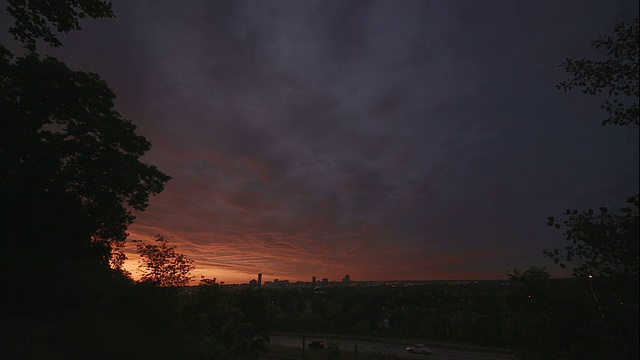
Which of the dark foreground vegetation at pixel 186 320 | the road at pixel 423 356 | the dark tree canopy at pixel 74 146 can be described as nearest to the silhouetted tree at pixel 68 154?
the dark tree canopy at pixel 74 146

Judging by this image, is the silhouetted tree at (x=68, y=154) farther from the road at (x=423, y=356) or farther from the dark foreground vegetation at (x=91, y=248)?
the road at (x=423, y=356)

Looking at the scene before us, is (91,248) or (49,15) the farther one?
(91,248)

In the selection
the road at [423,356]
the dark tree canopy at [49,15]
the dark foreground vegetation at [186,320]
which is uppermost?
the dark tree canopy at [49,15]

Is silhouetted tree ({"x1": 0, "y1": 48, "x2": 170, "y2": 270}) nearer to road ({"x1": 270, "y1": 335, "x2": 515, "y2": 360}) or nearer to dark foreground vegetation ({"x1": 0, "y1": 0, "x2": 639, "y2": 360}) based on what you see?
dark foreground vegetation ({"x1": 0, "y1": 0, "x2": 639, "y2": 360})

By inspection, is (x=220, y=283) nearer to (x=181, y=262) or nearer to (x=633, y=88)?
(x=181, y=262)

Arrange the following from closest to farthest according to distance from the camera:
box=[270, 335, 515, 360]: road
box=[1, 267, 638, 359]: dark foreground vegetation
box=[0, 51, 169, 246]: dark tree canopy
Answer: box=[1, 267, 638, 359]: dark foreground vegetation, box=[0, 51, 169, 246]: dark tree canopy, box=[270, 335, 515, 360]: road

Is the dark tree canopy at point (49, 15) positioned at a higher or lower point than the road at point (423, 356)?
higher

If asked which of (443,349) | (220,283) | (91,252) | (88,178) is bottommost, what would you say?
(443,349)

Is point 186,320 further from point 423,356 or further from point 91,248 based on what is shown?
point 423,356

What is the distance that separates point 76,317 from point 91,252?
868 cm

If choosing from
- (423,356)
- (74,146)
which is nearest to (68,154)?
(74,146)

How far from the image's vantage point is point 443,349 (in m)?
52.8

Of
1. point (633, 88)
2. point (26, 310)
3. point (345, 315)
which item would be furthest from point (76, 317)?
point (345, 315)

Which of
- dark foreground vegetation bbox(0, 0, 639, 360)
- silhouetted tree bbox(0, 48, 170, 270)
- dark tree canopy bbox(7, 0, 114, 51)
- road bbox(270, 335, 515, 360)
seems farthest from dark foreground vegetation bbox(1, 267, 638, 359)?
road bbox(270, 335, 515, 360)
